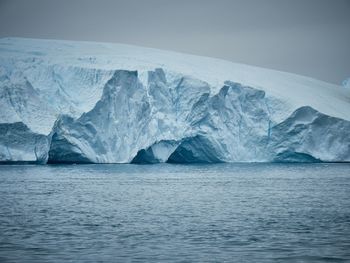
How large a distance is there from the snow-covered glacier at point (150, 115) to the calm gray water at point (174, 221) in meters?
7.89

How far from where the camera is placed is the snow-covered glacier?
1444 inches

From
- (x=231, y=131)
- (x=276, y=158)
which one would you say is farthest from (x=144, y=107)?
(x=276, y=158)

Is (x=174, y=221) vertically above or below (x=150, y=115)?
below

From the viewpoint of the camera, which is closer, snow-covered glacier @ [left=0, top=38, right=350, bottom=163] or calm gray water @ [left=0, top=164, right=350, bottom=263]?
calm gray water @ [left=0, top=164, right=350, bottom=263]

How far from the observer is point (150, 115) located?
3891 cm

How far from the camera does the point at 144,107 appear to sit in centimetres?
3888

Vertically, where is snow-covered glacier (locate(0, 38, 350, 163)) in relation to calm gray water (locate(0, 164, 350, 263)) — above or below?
above

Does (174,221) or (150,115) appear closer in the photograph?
(174,221)

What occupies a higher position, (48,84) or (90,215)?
(48,84)

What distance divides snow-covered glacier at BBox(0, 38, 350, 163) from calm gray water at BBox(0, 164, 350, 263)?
25.9 feet

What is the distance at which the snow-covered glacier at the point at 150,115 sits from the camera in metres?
36.7

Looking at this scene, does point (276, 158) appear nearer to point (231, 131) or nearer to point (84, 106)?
point (231, 131)

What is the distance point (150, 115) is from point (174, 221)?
2308cm

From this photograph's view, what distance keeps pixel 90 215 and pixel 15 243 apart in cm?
480
